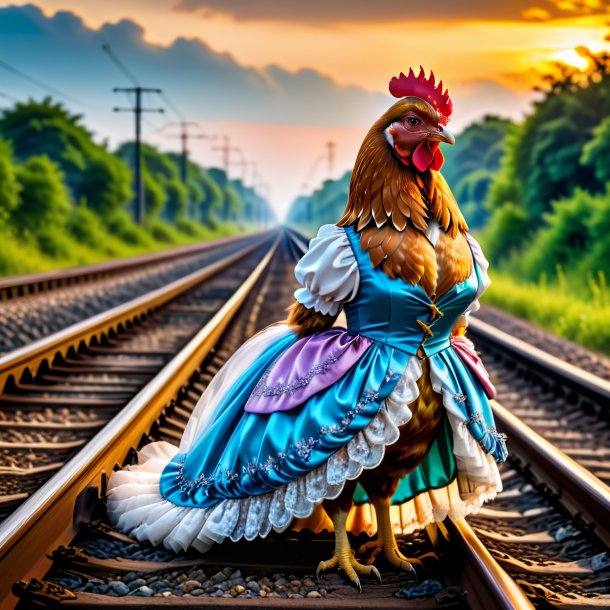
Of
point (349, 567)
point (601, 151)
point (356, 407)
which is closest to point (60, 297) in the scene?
point (349, 567)

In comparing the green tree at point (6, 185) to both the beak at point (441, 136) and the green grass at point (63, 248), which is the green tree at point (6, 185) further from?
the beak at point (441, 136)

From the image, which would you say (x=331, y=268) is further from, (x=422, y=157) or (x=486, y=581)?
A: (x=486, y=581)

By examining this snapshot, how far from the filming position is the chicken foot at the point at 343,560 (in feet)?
Result: 9.82

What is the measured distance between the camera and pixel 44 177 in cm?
2528

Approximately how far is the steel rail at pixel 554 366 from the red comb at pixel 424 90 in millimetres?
3877

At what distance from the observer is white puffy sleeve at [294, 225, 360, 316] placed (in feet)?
9.44

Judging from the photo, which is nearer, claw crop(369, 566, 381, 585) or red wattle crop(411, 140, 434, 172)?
red wattle crop(411, 140, 434, 172)

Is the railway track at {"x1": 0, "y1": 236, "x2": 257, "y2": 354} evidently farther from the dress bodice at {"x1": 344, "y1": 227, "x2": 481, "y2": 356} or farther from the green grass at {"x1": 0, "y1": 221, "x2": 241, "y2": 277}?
the dress bodice at {"x1": 344, "y1": 227, "x2": 481, "y2": 356}

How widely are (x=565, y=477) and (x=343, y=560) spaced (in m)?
1.63

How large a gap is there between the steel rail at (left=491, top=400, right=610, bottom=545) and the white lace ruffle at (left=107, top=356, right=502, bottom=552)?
2.50 feet

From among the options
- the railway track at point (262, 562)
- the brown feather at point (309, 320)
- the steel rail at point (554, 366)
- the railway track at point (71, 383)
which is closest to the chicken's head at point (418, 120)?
the brown feather at point (309, 320)

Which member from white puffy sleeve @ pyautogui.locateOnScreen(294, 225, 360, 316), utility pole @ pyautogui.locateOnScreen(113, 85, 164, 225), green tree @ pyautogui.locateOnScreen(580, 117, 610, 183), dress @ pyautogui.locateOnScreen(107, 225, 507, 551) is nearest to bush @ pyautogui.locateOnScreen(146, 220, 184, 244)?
utility pole @ pyautogui.locateOnScreen(113, 85, 164, 225)

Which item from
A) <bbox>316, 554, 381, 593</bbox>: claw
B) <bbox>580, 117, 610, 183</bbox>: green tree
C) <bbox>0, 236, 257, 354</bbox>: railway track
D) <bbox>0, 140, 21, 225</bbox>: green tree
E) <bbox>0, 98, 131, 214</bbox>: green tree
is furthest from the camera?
<bbox>0, 98, 131, 214</bbox>: green tree

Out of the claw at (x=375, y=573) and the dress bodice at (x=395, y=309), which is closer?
the dress bodice at (x=395, y=309)
